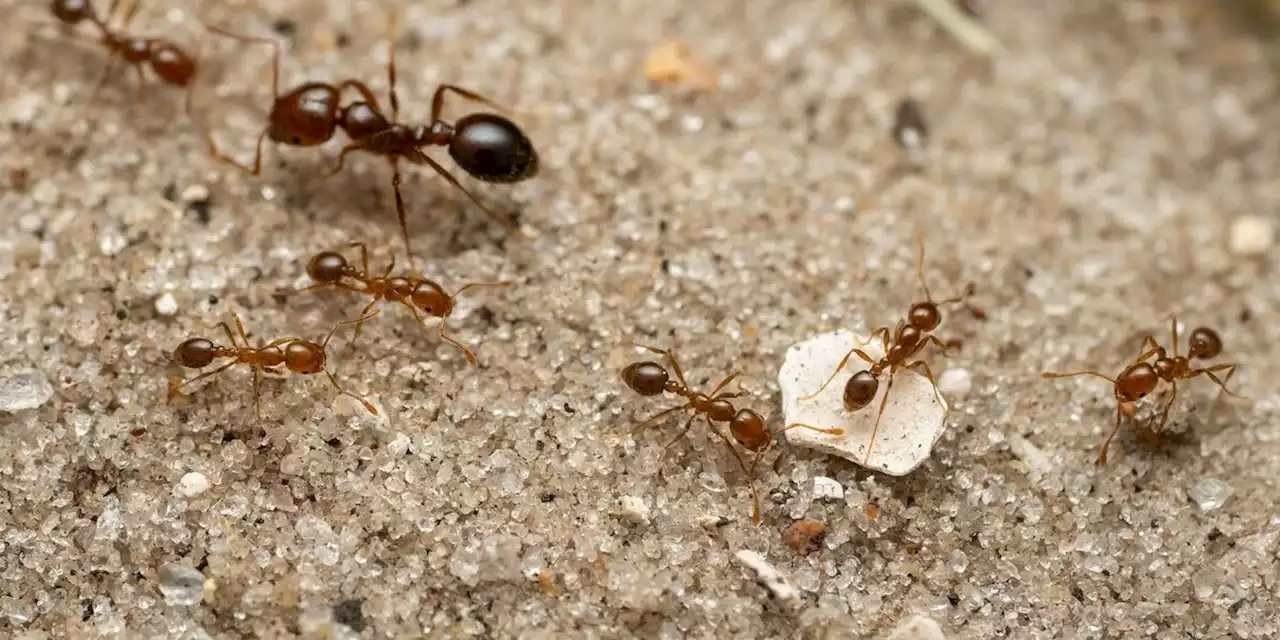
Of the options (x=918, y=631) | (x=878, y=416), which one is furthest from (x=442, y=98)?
(x=918, y=631)

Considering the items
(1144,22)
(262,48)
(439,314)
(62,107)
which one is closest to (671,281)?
(439,314)

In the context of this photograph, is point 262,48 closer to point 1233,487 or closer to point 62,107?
point 62,107

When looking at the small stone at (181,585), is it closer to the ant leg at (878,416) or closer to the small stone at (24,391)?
the small stone at (24,391)

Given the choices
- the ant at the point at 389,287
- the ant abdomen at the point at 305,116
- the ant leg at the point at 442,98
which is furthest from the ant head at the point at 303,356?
the ant leg at the point at 442,98

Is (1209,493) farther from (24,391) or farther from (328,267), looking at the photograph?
(24,391)

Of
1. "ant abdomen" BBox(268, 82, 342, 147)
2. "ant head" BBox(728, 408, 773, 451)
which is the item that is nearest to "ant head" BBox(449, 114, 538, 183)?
"ant abdomen" BBox(268, 82, 342, 147)
